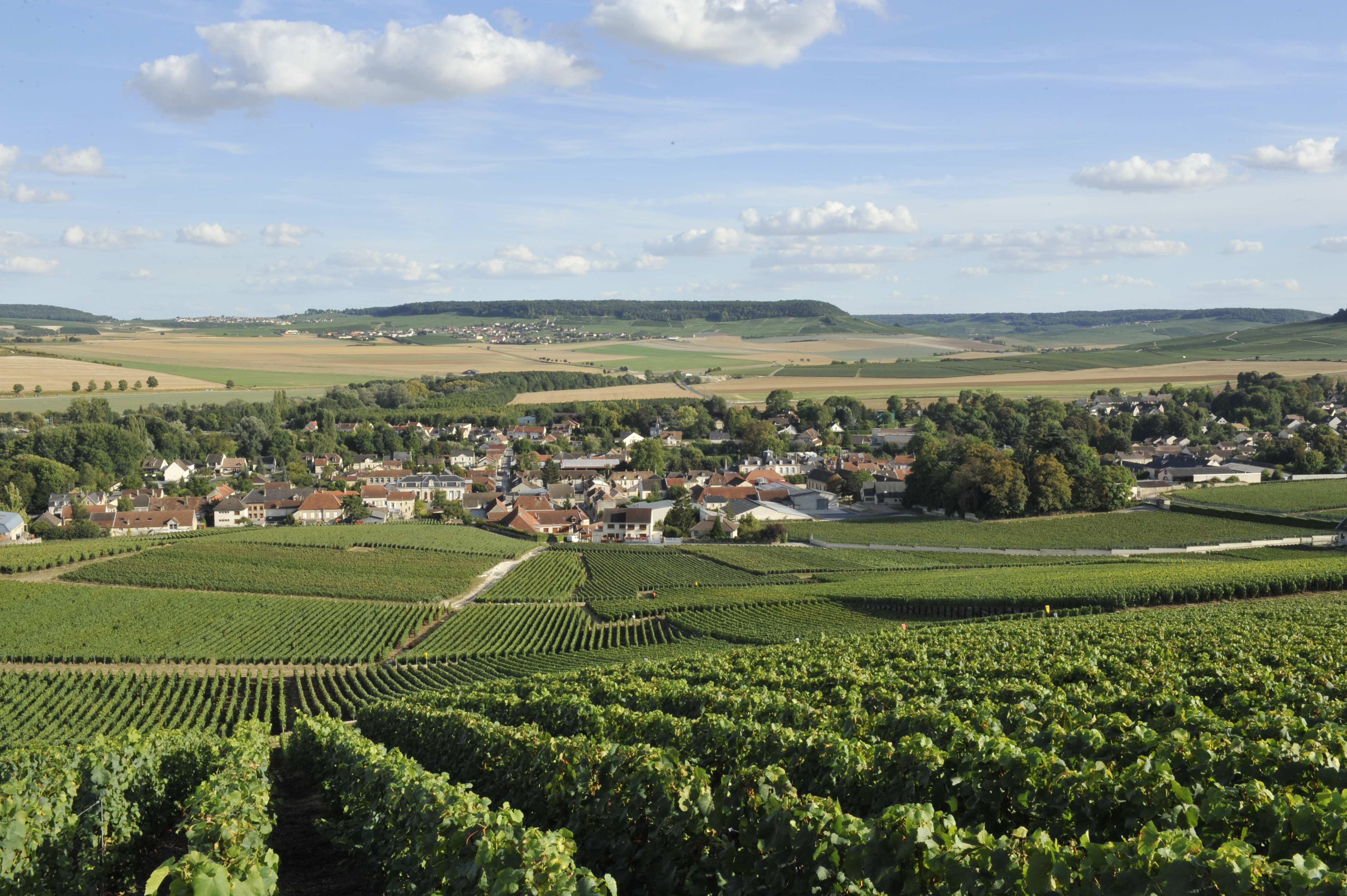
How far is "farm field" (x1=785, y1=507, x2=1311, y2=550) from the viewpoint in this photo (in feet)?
206

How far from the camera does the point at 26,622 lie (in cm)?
4366

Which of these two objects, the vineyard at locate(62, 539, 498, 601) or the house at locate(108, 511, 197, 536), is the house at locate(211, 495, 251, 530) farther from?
the vineyard at locate(62, 539, 498, 601)

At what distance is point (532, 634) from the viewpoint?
43.8 metres

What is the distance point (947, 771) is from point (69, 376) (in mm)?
169892

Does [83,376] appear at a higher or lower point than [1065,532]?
higher

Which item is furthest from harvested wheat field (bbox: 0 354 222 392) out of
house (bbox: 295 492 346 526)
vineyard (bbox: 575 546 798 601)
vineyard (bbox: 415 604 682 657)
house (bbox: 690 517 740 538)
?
vineyard (bbox: 415 604 682 657)

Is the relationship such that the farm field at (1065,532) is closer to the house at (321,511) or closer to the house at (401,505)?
the house at (401,505)

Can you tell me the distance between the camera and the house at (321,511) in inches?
3533

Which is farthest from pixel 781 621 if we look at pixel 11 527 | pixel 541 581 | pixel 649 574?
pixel 11 527

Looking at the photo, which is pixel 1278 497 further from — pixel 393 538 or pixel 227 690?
pixel 227 690

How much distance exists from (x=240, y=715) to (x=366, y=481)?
7705 cm

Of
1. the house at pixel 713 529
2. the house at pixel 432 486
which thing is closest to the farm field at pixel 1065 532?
the house at pixel 713 529

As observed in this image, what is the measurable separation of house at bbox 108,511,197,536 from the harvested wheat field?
6556 centimetres

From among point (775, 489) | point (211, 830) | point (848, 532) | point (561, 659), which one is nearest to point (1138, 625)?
point (561, 659)
